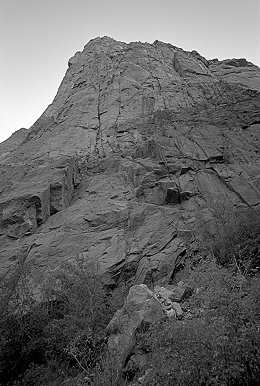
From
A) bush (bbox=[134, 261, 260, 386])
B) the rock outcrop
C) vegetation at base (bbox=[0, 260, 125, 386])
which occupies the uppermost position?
bush (bbox=[134, 261, 260, 386])

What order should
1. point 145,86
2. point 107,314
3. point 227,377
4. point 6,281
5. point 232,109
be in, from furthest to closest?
point 145,86 → point 232,109 → point 6,281 → point 107,314 → point 227,377

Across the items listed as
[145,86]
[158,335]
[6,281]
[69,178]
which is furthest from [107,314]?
[145,86]

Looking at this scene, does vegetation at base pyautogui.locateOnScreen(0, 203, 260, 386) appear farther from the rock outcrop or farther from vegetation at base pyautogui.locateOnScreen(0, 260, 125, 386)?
the rock outcrop

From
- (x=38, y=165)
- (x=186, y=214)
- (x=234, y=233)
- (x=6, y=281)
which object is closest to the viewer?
(x=6, y=281)

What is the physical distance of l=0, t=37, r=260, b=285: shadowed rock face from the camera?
2695 centimetres

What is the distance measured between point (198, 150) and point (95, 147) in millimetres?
12927

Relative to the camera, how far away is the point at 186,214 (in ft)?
94.8

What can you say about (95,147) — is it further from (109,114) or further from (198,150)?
(198,150)

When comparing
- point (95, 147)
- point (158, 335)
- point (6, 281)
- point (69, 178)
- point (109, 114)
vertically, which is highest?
point (109, 114)

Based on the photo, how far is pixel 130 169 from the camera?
35.3 meters

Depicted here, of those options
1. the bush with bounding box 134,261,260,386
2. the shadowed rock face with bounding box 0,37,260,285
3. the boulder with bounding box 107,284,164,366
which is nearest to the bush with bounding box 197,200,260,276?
the shadowed rock face with bounding box 0,37,260,285

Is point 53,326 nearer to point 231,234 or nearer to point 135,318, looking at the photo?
point 135,318

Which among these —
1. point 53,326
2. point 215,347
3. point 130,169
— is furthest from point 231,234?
point 215,347

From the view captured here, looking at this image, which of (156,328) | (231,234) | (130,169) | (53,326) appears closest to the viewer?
(156,328)
